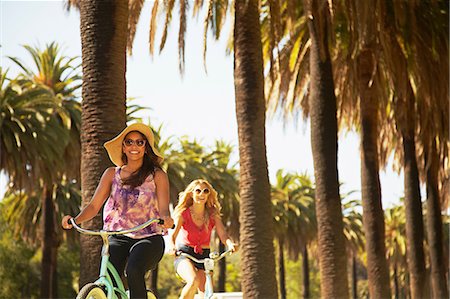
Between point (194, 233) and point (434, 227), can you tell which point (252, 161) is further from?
point (434, 227)

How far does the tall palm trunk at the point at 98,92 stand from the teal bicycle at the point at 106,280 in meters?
2.52

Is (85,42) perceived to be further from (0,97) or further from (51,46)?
(51,46)

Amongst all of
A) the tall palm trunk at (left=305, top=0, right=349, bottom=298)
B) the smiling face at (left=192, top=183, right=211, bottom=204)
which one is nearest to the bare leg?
the smiling face at (left=192, top=183, right=211, bottom=204)

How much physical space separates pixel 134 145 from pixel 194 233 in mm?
2384

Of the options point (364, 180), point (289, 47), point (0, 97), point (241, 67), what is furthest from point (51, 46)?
point (241, 67)

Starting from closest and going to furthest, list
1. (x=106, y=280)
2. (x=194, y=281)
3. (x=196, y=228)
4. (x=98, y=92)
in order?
(x=106, y=280) < (x=194, y=281) < (x=196, y=228) < (x=98, y=92)

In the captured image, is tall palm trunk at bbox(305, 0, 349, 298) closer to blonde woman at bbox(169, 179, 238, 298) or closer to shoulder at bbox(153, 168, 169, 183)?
blonde woman at bbox(169, 179, 238, 298)

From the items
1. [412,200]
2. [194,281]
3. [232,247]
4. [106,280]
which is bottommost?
[106,280]

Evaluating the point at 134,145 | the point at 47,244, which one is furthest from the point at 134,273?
the point at 47,244

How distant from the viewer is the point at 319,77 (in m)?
15.9

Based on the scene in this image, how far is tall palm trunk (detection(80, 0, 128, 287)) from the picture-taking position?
9039 millimetres

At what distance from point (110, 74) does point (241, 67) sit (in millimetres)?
3838

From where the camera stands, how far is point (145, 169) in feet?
21.9

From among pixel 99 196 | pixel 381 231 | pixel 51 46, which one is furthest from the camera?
pixel 51 46
